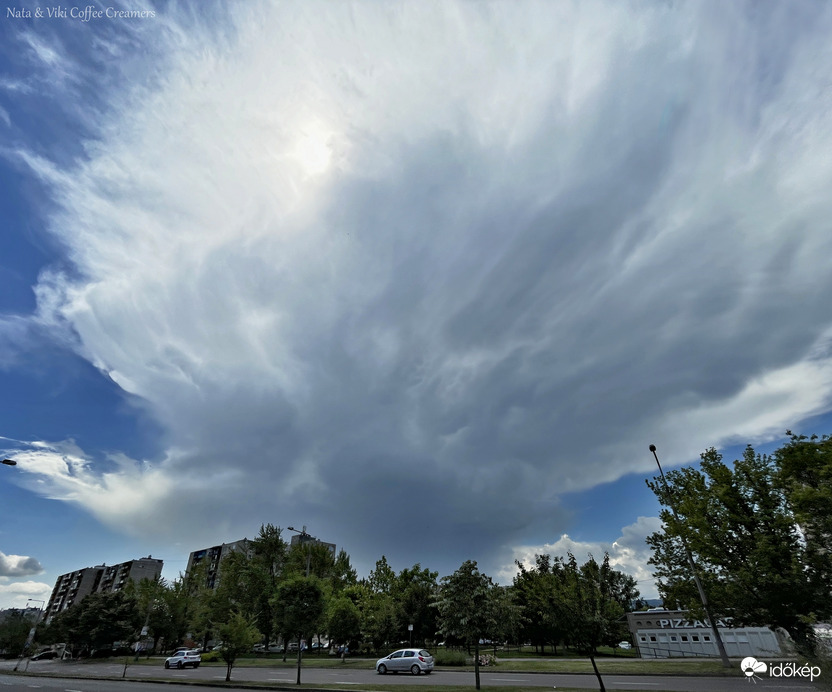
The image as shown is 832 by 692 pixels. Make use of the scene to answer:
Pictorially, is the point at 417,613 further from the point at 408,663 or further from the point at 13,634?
the point at 13,634

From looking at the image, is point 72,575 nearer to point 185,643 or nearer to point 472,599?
point 185,643

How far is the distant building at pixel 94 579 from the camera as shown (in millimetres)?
148375

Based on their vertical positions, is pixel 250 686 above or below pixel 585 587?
below

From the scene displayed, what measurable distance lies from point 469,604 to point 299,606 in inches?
458

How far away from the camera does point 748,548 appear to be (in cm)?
2700

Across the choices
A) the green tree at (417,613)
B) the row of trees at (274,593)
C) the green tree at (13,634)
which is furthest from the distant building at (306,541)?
the green tree at (13,634)

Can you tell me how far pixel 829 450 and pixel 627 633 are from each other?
53955mm

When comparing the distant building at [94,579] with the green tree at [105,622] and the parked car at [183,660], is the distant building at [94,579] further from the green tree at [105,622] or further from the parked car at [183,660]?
the parked car at [183,660]

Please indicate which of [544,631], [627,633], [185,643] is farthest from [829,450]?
[185,643]

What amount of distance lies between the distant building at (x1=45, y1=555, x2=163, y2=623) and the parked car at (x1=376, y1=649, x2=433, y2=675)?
480 feet

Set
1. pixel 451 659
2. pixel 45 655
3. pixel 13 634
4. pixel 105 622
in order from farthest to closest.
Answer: pixel 13 634 < pixel 45 655 < pixel 105 622 < pixel 451 659

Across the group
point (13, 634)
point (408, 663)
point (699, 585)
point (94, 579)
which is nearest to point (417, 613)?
point (408, 663)

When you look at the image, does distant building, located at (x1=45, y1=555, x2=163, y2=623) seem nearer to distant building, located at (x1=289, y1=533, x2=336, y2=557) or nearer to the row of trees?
distant building, located at (x1=289, y1=533, x2=336, y2=557)

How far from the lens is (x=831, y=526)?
61.3 ft
